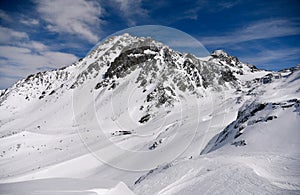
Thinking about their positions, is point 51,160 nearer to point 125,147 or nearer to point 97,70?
point 125,147

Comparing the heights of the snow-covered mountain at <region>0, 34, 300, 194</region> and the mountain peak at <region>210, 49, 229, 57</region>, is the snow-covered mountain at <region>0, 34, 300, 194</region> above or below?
below

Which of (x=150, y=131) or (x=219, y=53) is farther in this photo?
(x=219, y=53)

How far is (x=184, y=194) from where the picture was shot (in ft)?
22.8

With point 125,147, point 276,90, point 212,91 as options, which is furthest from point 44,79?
point 276,90

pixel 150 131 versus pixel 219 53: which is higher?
pixel 219 53

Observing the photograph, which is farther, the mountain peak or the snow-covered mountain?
the mountain peak

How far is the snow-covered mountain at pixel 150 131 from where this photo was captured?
725cm

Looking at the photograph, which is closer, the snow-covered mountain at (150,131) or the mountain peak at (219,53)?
the snow-covered mountain at (150,131)

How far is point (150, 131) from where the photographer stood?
106ft

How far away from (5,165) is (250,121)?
25053mm

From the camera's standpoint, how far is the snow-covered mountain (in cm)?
725

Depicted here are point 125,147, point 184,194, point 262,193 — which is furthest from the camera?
point 125,147

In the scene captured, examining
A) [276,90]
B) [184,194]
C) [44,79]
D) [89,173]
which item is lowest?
[89,173]

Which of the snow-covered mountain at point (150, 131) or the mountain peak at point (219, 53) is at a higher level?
the mountain peak at point (219, 53)
